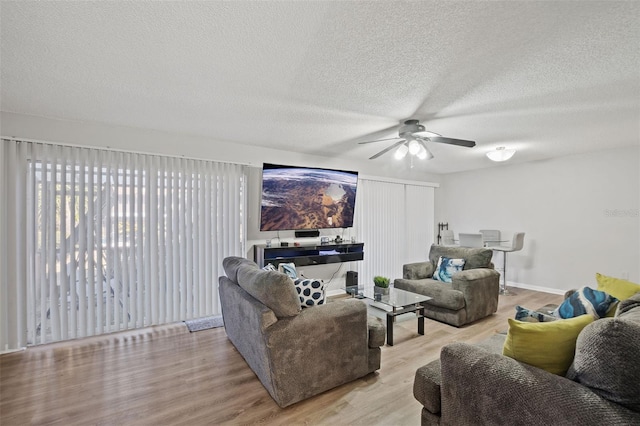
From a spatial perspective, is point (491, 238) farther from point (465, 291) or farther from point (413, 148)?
point (413, 148)

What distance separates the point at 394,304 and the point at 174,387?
2200 millimetres

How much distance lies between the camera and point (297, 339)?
2.14 meters

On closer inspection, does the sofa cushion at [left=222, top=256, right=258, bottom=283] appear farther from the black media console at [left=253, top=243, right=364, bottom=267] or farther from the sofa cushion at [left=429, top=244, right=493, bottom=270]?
the sofa cushion at [left=429, top=244, right=493, bottom=270]

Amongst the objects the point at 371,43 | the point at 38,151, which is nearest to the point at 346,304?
the point at 371,43

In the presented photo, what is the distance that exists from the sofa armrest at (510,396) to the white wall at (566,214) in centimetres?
488

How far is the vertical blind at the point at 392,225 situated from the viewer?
5609mm

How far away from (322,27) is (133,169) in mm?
2941

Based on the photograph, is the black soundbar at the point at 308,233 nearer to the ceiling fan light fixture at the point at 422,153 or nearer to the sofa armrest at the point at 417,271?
the sofa armrest at the point at 417,271

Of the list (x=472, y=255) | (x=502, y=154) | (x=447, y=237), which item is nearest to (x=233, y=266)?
(x=472, y=255)

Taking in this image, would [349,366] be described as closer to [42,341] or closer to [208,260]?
[208,260]

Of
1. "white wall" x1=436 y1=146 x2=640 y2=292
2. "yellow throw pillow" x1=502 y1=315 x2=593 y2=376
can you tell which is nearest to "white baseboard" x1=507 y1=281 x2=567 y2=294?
"white wall" x1=436 y1=146 x2=640 y2=292

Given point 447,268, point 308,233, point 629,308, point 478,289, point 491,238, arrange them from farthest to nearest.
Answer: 1. point 491,238
2. point 308,233
3. point 447,268
4. point 478,289
5. point 629,308

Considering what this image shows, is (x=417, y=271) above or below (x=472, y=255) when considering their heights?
below

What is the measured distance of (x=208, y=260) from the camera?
399 cm
